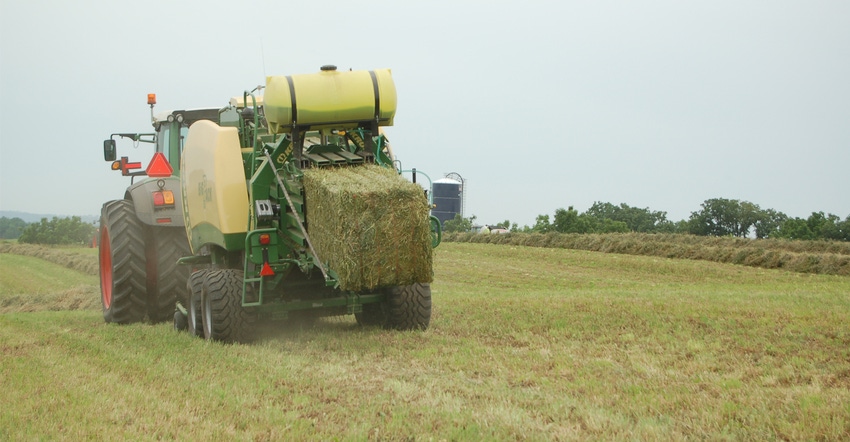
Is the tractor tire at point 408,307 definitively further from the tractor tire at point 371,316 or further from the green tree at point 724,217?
the green tree at point 724,217

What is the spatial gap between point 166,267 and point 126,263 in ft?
1.68

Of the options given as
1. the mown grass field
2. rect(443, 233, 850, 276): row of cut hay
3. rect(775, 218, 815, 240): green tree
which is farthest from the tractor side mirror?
rect(775, 218, 815, 240): green tree

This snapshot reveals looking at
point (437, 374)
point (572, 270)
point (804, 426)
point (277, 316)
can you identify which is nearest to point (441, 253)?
point (572, 270)

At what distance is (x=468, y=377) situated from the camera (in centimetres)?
655

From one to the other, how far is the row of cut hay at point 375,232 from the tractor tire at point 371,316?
197 centimetres

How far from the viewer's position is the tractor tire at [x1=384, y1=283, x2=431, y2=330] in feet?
29.9

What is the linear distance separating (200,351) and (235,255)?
1.79 meters

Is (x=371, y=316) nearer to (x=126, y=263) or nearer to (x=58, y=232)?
(x=126, y=263)

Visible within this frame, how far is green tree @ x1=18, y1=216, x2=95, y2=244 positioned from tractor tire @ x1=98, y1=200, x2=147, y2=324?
34.4m

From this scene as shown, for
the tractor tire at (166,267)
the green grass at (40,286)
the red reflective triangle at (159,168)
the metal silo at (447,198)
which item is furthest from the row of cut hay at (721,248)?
the metal silo at (447,198)

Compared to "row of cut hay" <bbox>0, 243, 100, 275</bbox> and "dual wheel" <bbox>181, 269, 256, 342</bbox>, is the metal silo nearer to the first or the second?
"row of cut hay" <bbox>0, 243, 100, 275</bbox>

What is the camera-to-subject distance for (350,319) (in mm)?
10969

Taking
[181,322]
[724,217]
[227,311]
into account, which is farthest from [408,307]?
[724,217]

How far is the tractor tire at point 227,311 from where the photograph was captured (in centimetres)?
870
